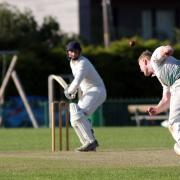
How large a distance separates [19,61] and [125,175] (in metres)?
27.8

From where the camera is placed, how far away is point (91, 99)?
55.3ft

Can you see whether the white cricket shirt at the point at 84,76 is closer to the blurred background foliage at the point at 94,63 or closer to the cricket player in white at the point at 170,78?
the cricket player in white at the point at 170,78

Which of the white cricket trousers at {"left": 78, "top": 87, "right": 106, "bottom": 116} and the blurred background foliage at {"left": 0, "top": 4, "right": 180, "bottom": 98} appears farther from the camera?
the blurred background foliage at {"left": 0, "top": 4, "right": 180, "bottom": 98}

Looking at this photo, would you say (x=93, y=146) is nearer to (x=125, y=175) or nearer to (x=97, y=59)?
(x=125, y=175)

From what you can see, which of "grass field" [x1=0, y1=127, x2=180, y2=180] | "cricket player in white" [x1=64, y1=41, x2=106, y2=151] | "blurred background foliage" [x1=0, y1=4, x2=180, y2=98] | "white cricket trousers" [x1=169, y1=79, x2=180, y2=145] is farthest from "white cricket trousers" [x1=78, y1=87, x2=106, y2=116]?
"blurred background foliage" [x1=0, y1=4, x2=180, y2=98]

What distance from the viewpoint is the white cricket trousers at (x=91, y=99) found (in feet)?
55.2

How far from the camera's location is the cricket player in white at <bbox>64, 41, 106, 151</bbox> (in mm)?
16594

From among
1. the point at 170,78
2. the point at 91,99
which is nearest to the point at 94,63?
the point at 91,99

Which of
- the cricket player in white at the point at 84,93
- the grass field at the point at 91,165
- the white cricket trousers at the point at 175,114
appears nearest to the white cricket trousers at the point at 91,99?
the cricket player in white at the point at 84,93

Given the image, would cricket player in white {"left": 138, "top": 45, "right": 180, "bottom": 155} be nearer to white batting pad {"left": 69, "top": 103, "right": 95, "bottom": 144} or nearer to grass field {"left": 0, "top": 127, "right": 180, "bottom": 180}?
grass field {"left": 0, "top": 127, "right": 180, "bottom": 180}

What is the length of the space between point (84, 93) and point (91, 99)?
234 millimetres

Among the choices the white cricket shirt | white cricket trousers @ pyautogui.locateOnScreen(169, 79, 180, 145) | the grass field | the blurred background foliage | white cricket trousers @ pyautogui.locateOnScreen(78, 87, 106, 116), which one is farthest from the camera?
the blurred background foliage

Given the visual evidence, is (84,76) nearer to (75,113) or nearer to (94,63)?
(75,113)

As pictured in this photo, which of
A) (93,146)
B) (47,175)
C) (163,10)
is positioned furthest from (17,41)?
(47,175)
